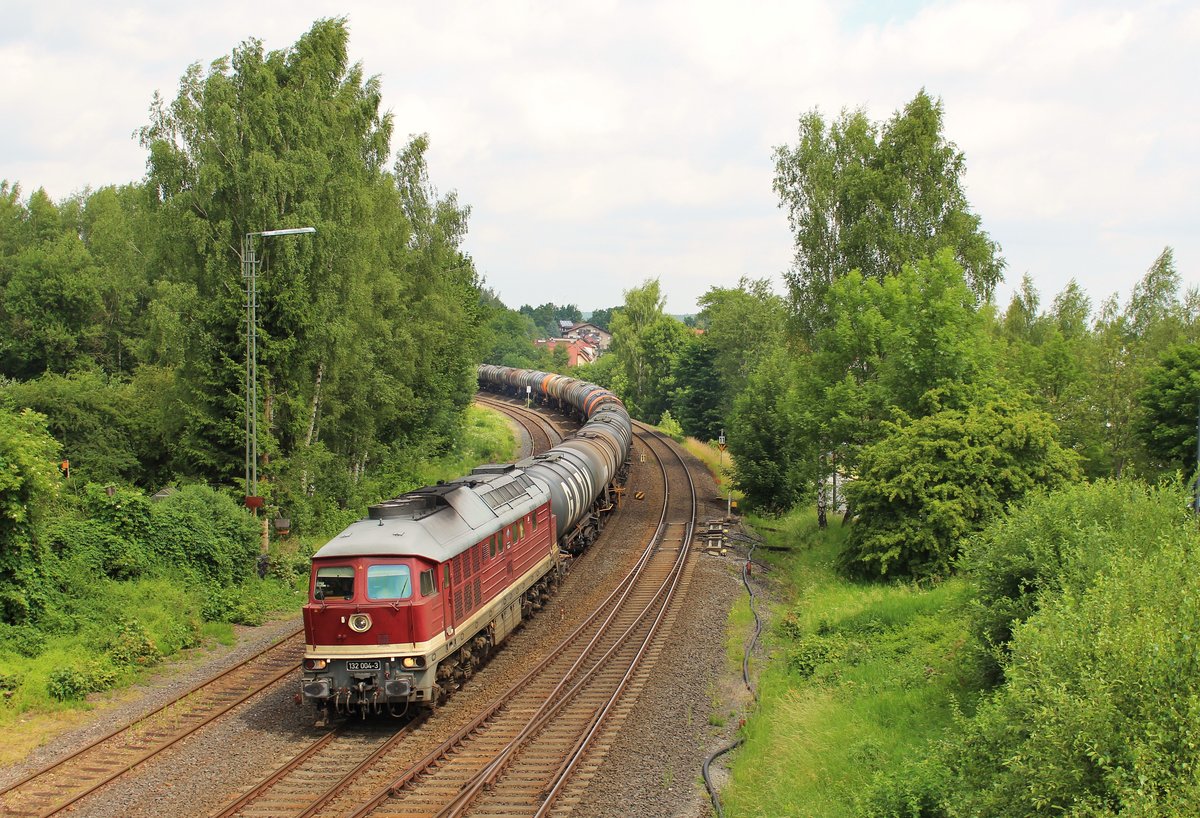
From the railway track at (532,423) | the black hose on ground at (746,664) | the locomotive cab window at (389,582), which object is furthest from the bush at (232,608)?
the railway track at (532,423)

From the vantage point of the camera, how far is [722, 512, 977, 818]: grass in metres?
12.5

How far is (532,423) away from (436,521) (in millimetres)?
47107

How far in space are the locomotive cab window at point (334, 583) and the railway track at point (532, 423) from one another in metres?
33.3

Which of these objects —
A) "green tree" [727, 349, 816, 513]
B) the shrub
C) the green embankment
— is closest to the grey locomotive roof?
the shrub

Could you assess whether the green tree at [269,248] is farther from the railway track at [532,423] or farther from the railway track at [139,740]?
the railway track at [532,423]

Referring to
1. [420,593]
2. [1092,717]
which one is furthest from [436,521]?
[1092,717]

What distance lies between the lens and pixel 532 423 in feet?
210

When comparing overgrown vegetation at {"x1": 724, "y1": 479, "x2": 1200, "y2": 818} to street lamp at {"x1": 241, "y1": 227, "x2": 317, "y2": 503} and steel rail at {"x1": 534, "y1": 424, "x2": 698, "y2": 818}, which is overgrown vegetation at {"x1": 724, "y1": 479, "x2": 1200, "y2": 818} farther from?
street lamp at {"x1": 241, "y1": 227, "x2": 317, "y2": 503}

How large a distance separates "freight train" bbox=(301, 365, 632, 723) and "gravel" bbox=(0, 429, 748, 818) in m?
0.71

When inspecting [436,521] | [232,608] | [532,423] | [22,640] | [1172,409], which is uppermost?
[1172,409]

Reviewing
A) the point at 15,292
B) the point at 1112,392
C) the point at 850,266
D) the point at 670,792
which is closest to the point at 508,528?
the point at 670,792

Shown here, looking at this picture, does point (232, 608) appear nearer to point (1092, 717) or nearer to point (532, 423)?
point (1092, 717)

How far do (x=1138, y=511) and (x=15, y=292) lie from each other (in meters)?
51.6

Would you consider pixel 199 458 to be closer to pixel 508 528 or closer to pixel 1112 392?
pixel 508 528
